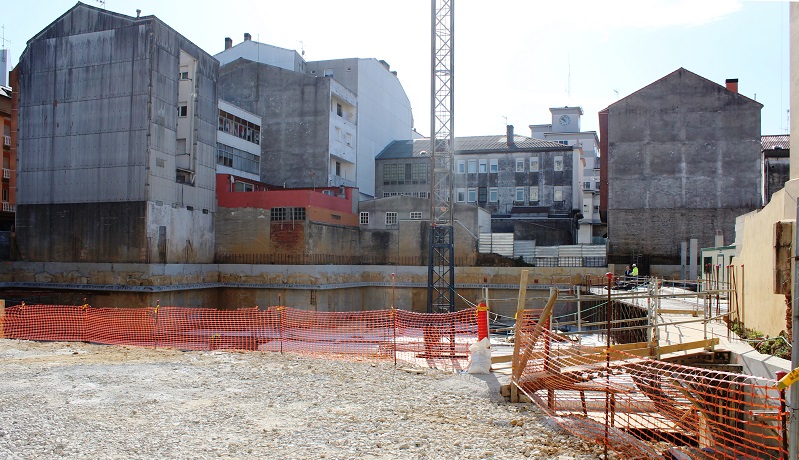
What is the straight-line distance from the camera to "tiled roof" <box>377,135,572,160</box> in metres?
52.5

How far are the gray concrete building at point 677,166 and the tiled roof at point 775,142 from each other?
3570mm

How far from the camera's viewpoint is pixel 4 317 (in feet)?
62.5

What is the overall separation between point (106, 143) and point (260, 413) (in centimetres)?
2605

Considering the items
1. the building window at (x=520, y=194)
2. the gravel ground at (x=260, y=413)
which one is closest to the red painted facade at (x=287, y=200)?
the building window at (x=520, y=194)

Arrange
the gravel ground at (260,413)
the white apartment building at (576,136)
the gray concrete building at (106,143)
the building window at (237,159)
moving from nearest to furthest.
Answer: the gravel ground at (260,413), the gray concrete building at (106,143), the building window at (237,159), the white apartment building at (576,136)

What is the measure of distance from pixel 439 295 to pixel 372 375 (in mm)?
21735

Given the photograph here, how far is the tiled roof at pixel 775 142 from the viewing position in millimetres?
40781

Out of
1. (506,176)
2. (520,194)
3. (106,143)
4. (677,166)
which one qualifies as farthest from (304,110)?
(677,166)

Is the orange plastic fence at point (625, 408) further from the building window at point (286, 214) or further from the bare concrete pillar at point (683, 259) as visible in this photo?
the bare concrete pillar at point (683, 259)

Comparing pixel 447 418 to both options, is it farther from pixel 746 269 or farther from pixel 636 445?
pixel 746 269

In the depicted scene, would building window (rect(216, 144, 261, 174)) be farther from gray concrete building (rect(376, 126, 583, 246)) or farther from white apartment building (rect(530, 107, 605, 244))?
white apartment building (rect(530, 107, 605, 244))

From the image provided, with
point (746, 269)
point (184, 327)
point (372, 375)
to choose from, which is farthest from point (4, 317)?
point (746, 269)

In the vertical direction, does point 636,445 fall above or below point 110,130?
below

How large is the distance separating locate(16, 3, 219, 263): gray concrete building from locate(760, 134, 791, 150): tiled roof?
A: 1420 inches
